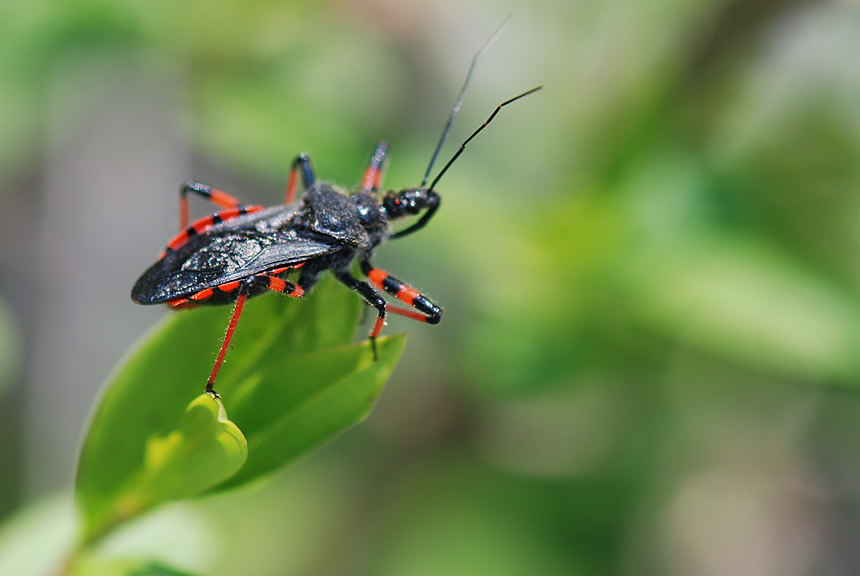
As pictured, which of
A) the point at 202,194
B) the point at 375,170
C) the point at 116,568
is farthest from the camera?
the point at 375,170

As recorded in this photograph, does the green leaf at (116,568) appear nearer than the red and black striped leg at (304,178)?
Yes

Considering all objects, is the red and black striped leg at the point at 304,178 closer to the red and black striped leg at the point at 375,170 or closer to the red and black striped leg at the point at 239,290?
the red and black striped leg at the point at 375,170

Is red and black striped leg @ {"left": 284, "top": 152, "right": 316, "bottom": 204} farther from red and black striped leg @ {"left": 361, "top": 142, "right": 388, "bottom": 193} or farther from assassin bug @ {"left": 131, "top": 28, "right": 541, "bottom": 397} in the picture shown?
red and black striped leg @ {"left": 361, "top": 142, "right": 388, "bottom": 193}

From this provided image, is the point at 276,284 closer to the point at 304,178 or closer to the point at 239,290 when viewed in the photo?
the point at 239,290

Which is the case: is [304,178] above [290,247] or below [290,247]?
above

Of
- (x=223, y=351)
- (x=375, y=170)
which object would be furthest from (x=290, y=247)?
(x=223, y=351)

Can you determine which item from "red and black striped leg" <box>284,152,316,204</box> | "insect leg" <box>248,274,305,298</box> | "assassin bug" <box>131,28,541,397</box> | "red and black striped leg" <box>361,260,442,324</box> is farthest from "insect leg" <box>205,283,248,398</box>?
"red and black striped leg" <box>284,152,316,204</box>

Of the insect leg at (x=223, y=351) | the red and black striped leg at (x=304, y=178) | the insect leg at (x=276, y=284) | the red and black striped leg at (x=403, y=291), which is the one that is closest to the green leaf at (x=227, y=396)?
the insect leg at (x=223, y=351)
